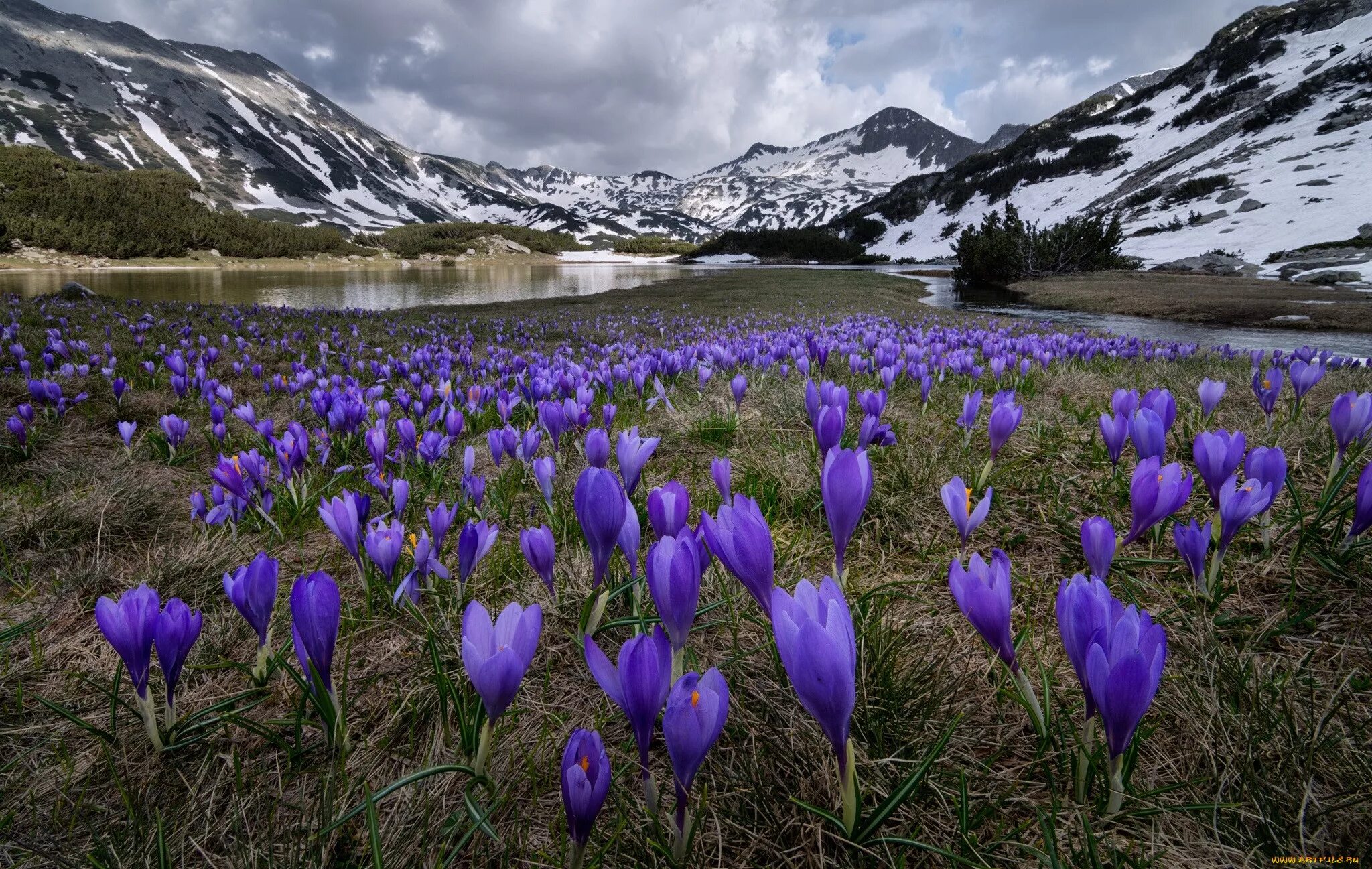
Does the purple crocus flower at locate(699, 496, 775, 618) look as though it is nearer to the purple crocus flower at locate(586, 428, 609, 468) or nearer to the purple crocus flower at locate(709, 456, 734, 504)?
the purple crocus flower at locate(709, 456, 734, 504)

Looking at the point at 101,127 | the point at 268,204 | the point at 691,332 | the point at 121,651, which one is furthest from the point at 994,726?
the point at 101,127

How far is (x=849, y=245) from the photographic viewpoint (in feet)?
375

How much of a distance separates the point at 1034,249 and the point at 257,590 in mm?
42767

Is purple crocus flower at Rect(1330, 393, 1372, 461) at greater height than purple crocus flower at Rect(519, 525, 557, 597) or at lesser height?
greater

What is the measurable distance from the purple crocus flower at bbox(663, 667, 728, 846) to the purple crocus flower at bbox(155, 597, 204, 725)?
114cm

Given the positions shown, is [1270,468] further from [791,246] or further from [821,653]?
[791,246]

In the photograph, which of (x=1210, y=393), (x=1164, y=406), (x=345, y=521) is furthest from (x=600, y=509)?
(x=1210, y=393)

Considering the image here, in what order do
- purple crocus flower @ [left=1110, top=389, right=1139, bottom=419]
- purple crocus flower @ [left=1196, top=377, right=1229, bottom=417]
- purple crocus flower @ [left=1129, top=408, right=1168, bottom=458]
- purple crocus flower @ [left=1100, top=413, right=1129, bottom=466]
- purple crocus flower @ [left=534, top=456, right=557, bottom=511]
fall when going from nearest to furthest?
1. purple crocus flower @ [left=1129, top=408, right=1168, bottom=458]
2. purple crocus flower @ [left=1100, top=413, right=1129, bottom=466]
3. purple crocus flower @ [left=534, top=456, right=557, bottom=511]
4. purple crocus flower @ [left=1110, top=389, right=1139, bottom=419]
5. purple crocus flower @ [left=1196, top=377, right=1229, bottom=417]

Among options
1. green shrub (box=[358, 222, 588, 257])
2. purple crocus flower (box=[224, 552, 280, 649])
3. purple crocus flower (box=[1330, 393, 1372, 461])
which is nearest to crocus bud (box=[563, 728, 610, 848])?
purple crocus flower (box=[224, 552, 280, 649])

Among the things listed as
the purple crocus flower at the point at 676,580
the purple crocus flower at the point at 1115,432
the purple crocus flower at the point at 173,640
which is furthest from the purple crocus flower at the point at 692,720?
the purple crocus flower at the point at 1115,432

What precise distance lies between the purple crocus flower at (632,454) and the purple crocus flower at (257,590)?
976 millimetres

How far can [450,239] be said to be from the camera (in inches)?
5620

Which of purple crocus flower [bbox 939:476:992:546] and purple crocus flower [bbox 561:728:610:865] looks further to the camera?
purple crocus flower [bbox 939:476:992:546]

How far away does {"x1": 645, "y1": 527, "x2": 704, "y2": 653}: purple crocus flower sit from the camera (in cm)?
107
